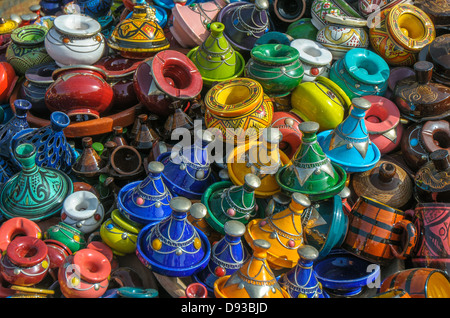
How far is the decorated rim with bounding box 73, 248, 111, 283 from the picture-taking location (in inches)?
107

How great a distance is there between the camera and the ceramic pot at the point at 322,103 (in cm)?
401

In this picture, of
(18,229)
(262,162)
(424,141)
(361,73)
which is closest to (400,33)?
(361,73)

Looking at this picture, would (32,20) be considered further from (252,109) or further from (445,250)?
(445,250)

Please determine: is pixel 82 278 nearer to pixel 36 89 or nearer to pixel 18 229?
pixel 18 229

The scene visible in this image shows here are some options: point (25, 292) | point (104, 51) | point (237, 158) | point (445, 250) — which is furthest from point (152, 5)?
point (445, 250)

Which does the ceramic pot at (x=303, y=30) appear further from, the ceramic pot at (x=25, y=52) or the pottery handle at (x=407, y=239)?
Result: the ceramic pot at (x=25, y=52)

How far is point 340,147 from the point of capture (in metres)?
3.61

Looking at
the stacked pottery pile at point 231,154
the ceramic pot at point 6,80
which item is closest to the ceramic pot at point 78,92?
the stacked pottery pile at point 231,154

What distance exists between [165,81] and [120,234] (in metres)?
1.64

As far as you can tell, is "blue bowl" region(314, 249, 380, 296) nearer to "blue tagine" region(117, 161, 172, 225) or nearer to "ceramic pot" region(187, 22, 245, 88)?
"blue tagine" region(117, 161, 172, 225)

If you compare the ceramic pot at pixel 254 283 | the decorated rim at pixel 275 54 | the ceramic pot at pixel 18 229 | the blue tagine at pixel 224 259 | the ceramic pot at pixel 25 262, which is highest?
the decorated rim at pixel 275 54

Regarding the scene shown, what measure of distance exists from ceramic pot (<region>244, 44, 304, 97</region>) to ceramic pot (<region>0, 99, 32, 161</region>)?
2126 mm

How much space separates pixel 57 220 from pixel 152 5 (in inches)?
130

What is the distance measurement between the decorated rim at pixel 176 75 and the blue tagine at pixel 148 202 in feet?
3.72
